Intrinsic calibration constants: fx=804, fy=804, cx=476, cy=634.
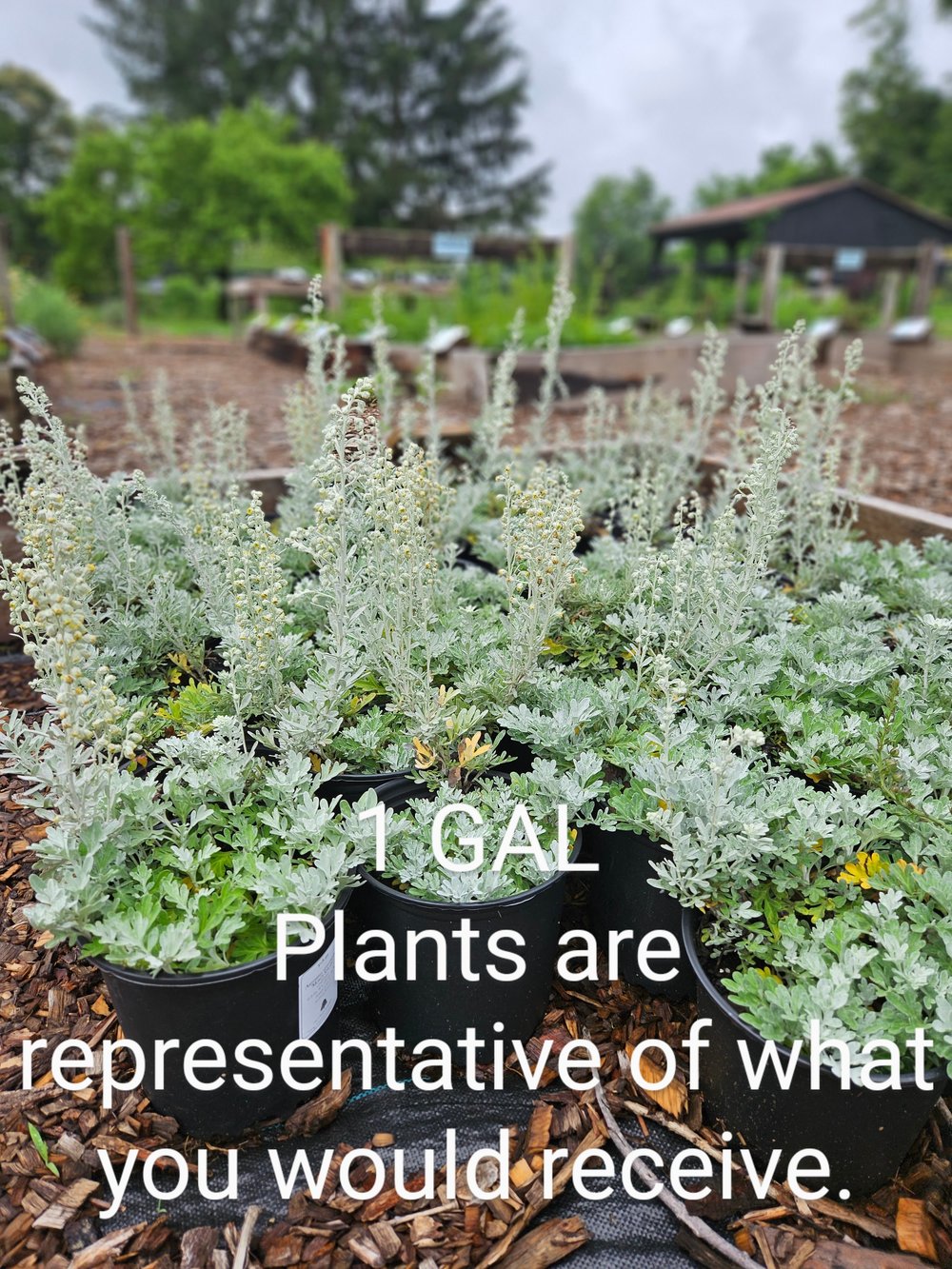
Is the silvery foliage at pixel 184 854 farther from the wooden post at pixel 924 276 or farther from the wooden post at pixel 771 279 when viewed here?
the wooden post at pixel 924 276

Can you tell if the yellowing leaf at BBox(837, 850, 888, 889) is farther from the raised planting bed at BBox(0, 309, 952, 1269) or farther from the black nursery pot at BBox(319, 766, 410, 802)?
the black nursery pot at BBox(319, 766, 410, 802)

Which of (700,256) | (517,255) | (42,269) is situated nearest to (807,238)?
(700,256)

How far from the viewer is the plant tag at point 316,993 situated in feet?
5.09

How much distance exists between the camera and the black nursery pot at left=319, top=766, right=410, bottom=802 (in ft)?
6.31

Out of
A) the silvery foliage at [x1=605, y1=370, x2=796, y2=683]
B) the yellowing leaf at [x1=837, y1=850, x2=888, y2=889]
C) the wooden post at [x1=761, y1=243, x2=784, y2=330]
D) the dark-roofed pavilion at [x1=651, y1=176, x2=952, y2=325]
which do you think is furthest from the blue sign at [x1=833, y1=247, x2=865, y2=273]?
the yellowing leaf at [x1=837, y1=850, x2=888, y2=889]

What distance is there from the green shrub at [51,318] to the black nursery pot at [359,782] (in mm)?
10834

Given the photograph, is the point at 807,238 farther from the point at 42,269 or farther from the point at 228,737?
the point at 42,269

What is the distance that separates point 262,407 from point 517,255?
13.0 feet

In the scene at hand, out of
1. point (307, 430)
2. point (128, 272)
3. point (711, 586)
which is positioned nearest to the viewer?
point (711, 586)

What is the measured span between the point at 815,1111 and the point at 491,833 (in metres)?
0.77

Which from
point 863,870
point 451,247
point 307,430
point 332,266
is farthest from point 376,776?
point 332,266

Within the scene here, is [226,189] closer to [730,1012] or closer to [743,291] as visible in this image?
[743,291]

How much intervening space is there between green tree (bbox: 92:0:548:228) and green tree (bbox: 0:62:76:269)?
5370 mm

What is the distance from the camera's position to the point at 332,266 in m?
8.93
